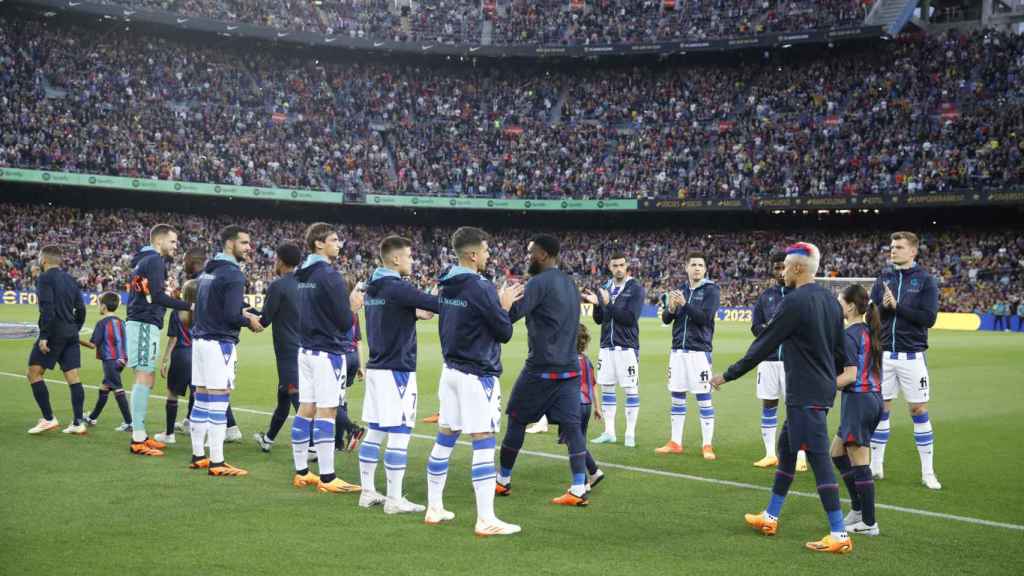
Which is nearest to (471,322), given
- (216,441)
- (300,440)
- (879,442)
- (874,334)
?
(300,440)

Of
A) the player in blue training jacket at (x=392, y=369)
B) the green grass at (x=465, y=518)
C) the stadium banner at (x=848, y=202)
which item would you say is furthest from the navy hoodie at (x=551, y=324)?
the stadium banner at (x=848, y=202)

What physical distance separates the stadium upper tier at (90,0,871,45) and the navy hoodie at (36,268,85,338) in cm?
5064

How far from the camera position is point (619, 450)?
36.9ft

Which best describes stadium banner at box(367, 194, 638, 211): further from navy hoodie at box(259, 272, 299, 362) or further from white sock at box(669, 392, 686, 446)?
navy hoodie at box(259, 272, 299, 362)

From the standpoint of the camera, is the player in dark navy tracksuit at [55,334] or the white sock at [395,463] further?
the player in dark navy tracksuit at [55,334]

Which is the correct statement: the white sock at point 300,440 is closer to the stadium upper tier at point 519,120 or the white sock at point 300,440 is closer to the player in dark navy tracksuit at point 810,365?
the player in dark navy tracksuit at point 810,365

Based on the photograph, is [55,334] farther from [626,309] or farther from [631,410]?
[631,410]

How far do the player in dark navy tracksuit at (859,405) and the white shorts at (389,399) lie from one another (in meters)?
3.76

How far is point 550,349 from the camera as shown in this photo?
7.90 m

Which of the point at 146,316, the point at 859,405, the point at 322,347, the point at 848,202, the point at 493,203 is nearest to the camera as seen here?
the point at 859,405

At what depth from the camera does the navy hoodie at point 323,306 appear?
8.34 metres

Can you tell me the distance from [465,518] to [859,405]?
12.0 ft

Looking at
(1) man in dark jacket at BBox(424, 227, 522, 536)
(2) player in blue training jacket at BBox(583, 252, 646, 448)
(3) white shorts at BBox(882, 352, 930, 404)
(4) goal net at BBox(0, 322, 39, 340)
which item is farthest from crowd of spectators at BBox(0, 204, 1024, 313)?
(1) man in dark jacket at BBox(424, 227, 522, 536)

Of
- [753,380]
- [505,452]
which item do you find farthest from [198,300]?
[753,380]
